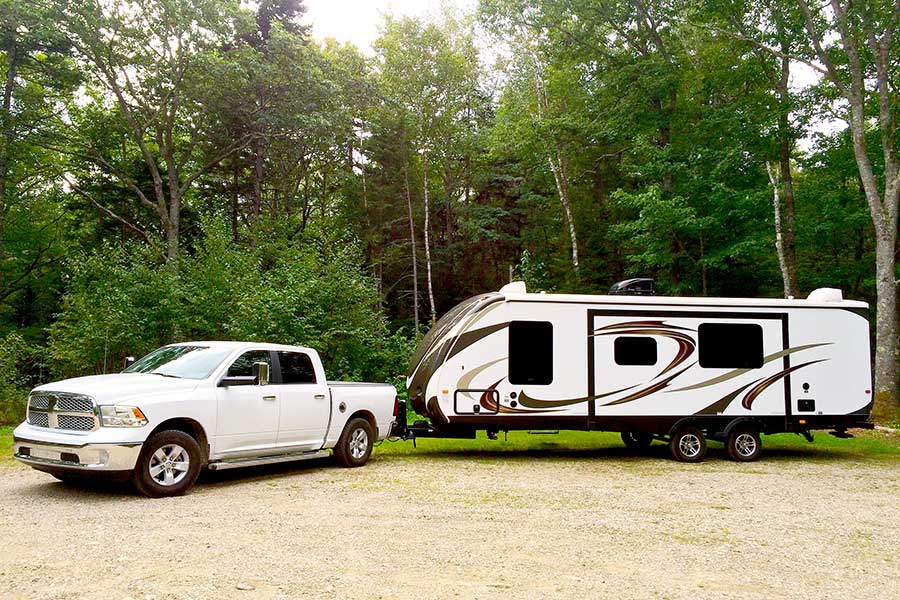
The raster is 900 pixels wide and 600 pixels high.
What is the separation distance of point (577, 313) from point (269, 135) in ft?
63.0

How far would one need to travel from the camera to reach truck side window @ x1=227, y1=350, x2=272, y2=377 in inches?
324

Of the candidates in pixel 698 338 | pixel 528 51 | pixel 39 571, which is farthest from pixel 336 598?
pixel 528 51

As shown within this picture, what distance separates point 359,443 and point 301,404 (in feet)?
4.62

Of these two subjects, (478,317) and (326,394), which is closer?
(326,394)

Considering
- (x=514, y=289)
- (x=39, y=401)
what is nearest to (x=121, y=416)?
(x=39, y=401)

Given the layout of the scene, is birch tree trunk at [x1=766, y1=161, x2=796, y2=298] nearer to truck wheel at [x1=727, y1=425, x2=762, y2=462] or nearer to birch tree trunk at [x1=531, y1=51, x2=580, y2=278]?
birch tree trunk at [x1=531, y1=51, x2=580, y2=278]

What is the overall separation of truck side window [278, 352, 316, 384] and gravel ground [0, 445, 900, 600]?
1.34 metres

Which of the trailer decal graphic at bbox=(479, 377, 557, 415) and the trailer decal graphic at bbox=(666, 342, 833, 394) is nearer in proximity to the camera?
the trailer decal graphic at bbox=(479, 377, 557, 415)

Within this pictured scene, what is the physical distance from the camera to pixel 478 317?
10664 millimetres

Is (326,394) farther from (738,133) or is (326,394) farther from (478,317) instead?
(738,133)

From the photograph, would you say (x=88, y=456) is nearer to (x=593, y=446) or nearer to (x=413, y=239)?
(x=593, y=446)

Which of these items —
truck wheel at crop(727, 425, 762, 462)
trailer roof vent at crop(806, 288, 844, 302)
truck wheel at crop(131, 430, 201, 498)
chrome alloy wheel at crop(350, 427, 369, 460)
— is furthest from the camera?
trailer roof vent at crop(806, 288, 844, 302)

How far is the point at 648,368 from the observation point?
10.8 metres

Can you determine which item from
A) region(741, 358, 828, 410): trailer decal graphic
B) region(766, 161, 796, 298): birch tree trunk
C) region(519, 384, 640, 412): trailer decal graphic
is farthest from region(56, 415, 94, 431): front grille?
region(766, 161, 796, 298): birch tree trunk
